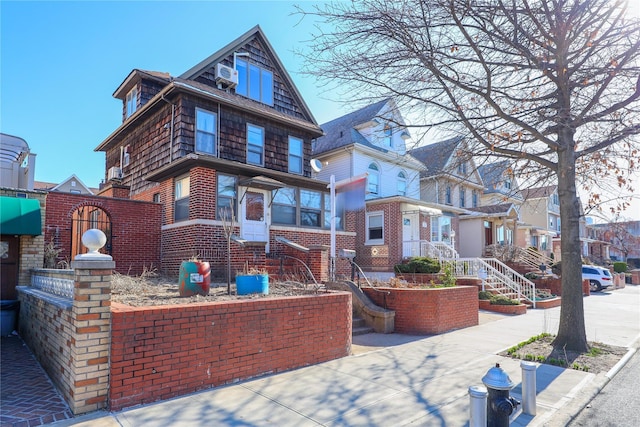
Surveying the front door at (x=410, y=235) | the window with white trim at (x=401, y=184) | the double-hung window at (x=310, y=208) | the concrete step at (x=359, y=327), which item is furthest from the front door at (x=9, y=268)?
the window with white trim at (x=401, y=184)

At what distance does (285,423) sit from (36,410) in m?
2.81

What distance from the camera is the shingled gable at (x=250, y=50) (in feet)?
46.9

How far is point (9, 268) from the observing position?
872 cm

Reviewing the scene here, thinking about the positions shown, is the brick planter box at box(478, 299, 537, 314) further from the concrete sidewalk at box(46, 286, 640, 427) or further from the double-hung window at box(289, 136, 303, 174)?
the double-hung window at box(289, 136, 303, 174)

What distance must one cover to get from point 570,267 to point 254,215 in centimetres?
938

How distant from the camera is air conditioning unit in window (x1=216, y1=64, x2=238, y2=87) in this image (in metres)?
14.6

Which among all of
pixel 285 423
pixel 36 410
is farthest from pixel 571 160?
pixel 36 410

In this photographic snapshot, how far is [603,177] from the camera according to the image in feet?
29.5

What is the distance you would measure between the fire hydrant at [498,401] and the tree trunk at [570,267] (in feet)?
15.2

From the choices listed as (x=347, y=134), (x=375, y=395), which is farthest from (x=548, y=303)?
(x=375, y=395)

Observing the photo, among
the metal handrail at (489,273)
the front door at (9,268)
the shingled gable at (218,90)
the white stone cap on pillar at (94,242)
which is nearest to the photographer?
the white stone cap on pillar at (94,242)

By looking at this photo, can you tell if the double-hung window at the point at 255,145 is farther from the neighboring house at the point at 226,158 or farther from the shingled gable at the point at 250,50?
the shingled gable at the point at 250,50

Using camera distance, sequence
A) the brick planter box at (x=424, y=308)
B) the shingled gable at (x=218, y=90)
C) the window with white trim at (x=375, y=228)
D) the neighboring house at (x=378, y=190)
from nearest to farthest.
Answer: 1. the brick planter box at (x=424, y=308)
2. the shingled gable at (x=218, y=90)
3. the neighboring house at (x=378, y=190)
4. the window with white trim at (x=375, y=228)

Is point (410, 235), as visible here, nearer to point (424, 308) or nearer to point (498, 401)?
point (424, 308)
